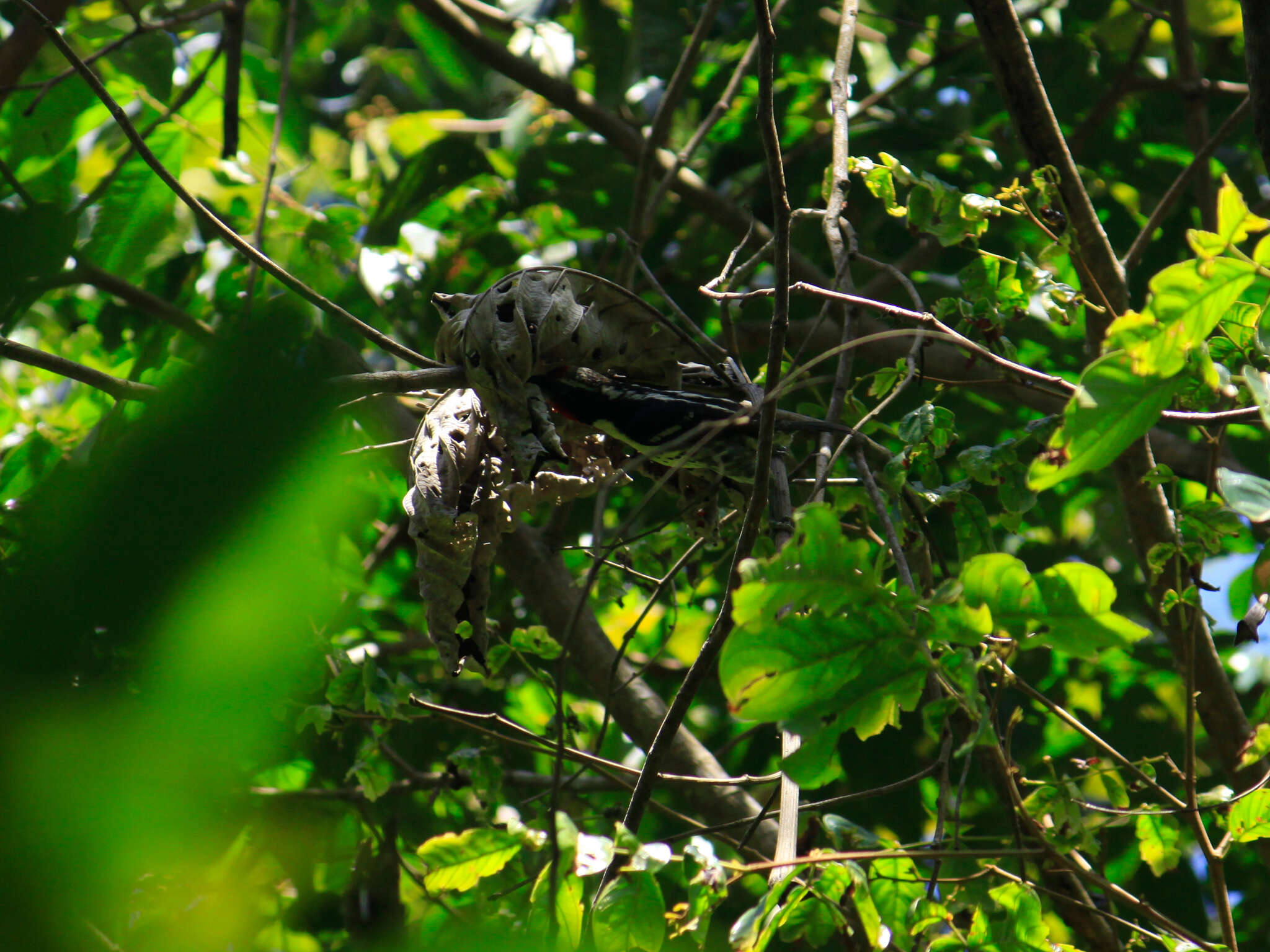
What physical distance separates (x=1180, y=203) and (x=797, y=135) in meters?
0.99

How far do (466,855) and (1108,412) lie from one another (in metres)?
0.90

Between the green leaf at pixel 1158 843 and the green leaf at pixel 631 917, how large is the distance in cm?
83

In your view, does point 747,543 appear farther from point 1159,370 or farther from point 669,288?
point 669,288

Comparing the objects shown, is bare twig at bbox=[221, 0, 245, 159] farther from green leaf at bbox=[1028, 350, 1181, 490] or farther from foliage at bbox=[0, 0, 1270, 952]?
green leaf at bbox=[1028, 350, 1181, 490]

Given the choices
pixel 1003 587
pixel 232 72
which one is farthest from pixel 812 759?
pixel 232 72

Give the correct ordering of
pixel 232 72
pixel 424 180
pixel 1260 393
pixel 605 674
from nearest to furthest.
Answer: pixel 1260 393
pixel 605 674
pixel 232 72
pixel 424 180

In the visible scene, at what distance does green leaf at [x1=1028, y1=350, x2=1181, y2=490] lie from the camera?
83cm

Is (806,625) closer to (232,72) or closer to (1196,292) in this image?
(1196,292)

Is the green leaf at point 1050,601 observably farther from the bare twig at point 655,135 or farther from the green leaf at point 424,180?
the green leaf at point 424,180

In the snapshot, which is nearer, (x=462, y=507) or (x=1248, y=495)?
(x=1248, y=495)

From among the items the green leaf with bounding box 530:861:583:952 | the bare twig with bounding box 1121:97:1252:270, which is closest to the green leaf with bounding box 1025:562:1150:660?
the green leaf with bounding box 530:861:583:952

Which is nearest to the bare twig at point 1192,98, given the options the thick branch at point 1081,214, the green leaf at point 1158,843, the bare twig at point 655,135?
the thick branch at point 1081,214

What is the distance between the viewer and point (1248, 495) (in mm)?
902

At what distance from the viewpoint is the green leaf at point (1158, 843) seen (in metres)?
1.46
